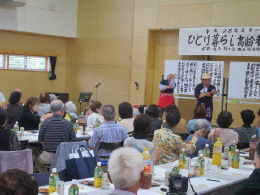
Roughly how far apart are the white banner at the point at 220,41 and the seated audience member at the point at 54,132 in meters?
6.23

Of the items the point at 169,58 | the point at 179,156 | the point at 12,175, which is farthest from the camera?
the point at 169,58

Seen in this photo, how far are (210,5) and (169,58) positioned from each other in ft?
6.46

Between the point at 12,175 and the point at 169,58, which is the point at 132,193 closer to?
the point at 12,175

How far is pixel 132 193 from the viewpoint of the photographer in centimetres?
234

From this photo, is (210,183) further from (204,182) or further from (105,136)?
(105,136)

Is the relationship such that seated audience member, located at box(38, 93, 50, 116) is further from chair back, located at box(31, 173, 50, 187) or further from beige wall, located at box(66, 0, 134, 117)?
beige wall, located at box(66, 0, 134, 117)

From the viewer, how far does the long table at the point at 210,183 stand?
130 inches

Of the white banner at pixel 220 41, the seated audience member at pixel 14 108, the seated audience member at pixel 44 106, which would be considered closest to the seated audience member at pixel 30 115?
the seated audience member at pixel 14 108

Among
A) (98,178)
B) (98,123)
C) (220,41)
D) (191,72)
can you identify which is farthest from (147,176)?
(220,41)

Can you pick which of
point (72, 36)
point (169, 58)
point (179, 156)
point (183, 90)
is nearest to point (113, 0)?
point (72, 36)

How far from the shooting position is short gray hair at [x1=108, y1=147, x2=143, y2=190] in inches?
93.1

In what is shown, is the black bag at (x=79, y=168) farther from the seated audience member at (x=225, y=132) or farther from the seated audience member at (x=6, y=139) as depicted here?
the seated audience member at (x=225, y=132)

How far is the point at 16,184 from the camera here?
1617 millimetres

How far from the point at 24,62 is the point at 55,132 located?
8.51 m
